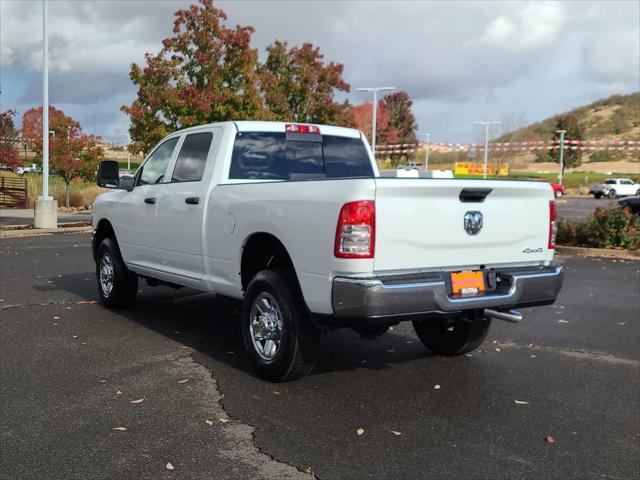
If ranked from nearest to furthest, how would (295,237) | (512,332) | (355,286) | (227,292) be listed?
(355,286)
(295,237)
(227,292)
(512,332)

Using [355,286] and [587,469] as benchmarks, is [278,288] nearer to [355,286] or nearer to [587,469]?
[355,286]

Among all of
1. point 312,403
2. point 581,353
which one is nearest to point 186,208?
point 312,403

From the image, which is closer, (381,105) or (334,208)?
(334,208)

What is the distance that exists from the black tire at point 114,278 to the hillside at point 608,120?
106 meters

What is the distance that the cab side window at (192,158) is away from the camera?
251 inches

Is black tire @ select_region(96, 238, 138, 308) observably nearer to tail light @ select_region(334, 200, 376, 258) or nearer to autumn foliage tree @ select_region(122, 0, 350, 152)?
tail light @ select_region(334, 200, 376, 258)

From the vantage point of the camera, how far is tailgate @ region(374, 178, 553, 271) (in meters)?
4.47

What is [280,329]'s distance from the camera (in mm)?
5137

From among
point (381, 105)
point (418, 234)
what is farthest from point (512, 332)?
point (381, 105)

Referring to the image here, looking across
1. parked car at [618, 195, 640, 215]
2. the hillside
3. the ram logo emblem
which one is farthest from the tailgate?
the hillside

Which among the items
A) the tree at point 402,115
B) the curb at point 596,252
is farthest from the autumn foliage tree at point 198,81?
the tree at point 402,115

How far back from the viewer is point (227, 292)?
19.3ft

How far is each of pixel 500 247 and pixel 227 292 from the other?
2.34 metres

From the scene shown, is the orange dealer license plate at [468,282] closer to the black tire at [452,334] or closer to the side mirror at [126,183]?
the black tire at [452,334]
